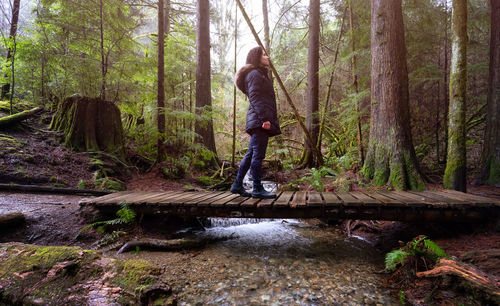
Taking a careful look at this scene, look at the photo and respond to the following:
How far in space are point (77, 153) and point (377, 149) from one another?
25.5 feet

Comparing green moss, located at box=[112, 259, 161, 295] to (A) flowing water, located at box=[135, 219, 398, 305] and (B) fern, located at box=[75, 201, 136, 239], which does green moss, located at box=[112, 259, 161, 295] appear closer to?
(A) flowing water, located at box=[135, 219, 398, 305]

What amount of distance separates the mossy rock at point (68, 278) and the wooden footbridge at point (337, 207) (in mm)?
1322

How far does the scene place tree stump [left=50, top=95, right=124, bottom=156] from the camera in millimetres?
6656

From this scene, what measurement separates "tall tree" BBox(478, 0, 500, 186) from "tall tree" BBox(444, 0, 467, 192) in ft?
9.86

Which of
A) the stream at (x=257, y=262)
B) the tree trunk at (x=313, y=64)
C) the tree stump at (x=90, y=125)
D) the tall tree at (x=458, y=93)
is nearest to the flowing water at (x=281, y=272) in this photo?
the stream at (x=257, y=262)

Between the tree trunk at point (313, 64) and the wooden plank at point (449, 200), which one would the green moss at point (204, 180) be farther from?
the wooden plank at point (449, 200)

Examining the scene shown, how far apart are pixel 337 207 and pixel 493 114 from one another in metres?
6.20

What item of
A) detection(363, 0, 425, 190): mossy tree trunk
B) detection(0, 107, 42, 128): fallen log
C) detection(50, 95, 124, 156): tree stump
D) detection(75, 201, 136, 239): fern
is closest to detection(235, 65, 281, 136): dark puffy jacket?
detection(75, 201, 136, 239): fern

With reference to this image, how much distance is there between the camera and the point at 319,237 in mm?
4430

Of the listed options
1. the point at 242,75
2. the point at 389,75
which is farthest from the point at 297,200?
the point at 389,75

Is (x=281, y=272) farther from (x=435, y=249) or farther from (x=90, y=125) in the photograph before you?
(x=90, y=125)

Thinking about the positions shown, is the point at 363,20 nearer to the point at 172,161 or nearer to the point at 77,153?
the point at 172,161

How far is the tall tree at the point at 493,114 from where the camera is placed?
6.16m

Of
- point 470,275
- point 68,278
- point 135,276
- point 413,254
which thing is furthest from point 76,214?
point 470,275
